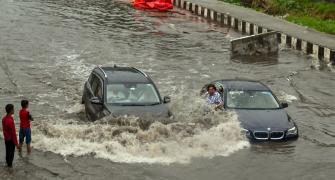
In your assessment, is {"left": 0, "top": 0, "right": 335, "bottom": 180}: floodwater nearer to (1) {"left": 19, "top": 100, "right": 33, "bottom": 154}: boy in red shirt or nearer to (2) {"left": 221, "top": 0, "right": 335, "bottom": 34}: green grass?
(1) {"left": 19, "top": 100, "right": 33, "bottom": 154}: boy in red shirt

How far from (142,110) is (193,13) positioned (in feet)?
85.5

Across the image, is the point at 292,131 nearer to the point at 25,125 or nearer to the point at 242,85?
the point at 242,85

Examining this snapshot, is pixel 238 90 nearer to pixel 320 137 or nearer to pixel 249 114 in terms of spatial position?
pixel 249 114

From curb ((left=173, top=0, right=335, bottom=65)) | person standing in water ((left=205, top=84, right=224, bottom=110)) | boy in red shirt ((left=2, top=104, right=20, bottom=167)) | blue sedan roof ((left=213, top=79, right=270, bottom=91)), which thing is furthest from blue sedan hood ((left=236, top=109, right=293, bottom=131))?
curb ((left=173, top=0, right=335, bottom=65))

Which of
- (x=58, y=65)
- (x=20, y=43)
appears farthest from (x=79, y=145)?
(x=20, y=43)

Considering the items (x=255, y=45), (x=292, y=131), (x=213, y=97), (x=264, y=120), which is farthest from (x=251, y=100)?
(x=255, y=45)

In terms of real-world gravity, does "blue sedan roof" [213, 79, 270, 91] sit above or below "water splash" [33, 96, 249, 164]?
above

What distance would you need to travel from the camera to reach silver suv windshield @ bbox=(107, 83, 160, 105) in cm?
1453

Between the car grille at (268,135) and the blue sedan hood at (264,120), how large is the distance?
0.08m

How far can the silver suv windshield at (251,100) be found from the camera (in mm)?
Result: 14910

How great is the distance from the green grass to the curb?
268cm

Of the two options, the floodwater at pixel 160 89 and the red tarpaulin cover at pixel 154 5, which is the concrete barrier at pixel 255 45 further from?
the red tarpaulin cover at pixel 154 5

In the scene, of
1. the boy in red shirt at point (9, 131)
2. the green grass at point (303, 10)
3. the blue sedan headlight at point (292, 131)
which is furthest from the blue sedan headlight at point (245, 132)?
the green grass at point (303, 10)

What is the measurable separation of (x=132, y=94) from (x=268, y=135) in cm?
328
